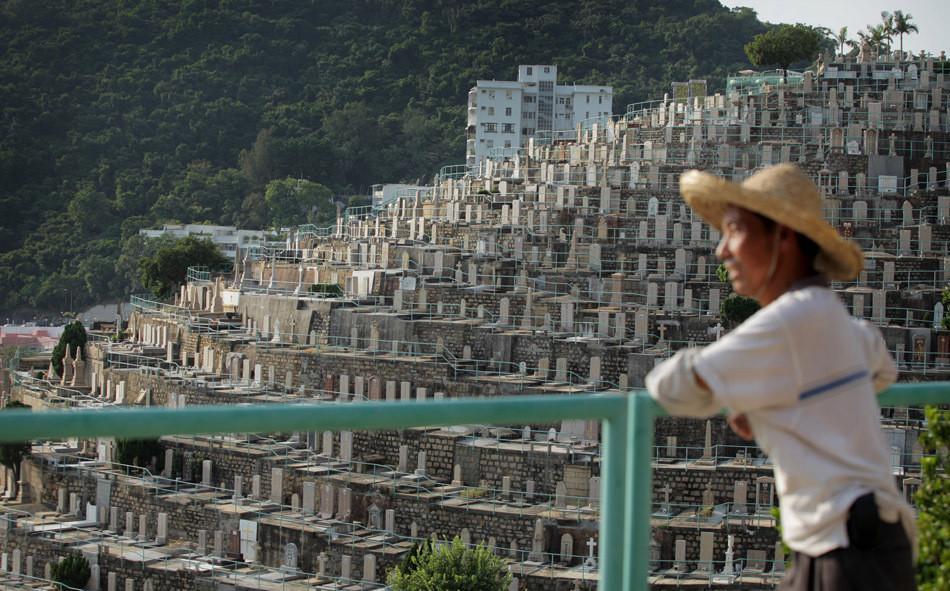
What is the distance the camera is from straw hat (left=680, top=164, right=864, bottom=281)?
3340 mm

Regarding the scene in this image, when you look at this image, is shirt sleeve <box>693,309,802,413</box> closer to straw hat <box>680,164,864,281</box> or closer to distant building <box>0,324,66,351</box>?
straw hat <box>680,164,864,281</box>

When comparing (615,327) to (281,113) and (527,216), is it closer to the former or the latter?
(527,216)

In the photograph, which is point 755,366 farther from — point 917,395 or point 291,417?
point 291,417

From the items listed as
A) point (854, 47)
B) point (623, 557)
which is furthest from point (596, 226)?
point (623, 557)

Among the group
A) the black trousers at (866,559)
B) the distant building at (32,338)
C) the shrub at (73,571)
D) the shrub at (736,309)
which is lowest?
the shrub at (73,571)

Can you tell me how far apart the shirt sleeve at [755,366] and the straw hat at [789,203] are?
298 mm

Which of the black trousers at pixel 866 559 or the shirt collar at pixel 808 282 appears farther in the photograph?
the shirt collar at pixel 808 282

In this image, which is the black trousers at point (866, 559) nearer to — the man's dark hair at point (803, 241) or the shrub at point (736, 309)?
the man's dark hair at point (803, 241)

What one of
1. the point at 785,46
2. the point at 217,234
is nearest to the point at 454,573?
the point at 785,46

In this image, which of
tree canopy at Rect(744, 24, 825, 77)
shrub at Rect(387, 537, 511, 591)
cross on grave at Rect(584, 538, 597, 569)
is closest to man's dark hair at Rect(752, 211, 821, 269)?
shrub at Rect(387, 537, 511, 591)

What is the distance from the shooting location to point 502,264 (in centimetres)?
3072

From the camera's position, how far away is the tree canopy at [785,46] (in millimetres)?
47125

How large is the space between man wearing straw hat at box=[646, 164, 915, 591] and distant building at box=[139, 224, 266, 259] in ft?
188

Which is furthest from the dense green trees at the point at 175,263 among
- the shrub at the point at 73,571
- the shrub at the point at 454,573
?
the shrub at the point at 454,573
